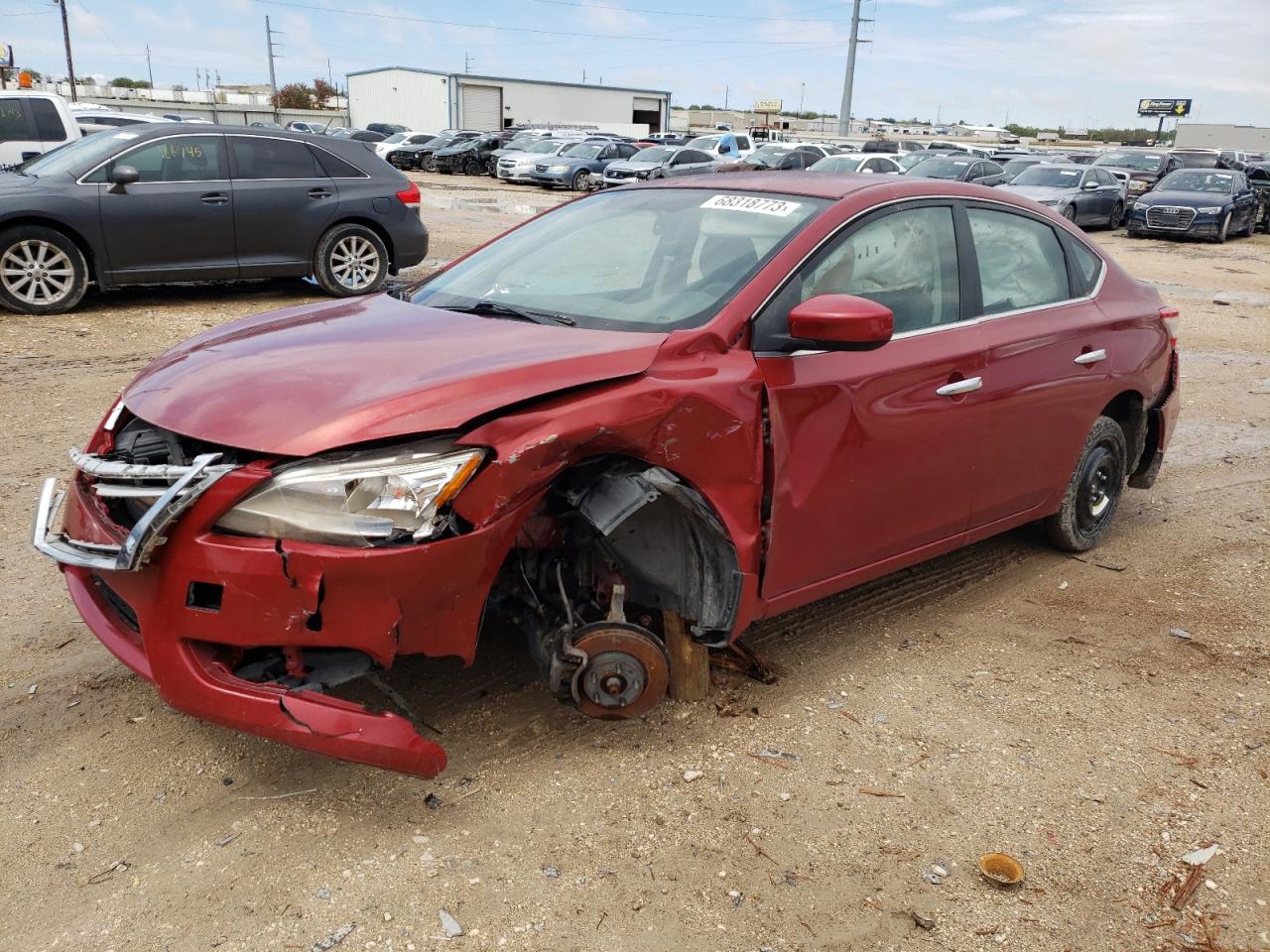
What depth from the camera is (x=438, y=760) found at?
8.72ft

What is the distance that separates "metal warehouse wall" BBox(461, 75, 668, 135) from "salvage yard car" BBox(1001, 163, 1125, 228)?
3811cm

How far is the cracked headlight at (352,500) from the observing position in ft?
8.25

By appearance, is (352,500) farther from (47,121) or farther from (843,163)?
(843,163)

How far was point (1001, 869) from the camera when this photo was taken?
2750 mm

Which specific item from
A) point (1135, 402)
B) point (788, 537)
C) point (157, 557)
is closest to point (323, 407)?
point (157, 557)

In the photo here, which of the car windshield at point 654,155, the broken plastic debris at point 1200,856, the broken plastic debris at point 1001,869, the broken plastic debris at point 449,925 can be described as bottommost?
the broken plastic debris at point 1200,856

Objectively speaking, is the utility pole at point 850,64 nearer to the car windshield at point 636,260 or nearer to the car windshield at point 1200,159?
the car windshield at point 1200,159

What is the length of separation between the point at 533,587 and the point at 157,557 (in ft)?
3.52

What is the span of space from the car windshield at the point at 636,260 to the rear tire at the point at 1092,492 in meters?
1.96

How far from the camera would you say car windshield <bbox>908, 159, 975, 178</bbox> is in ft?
73.8

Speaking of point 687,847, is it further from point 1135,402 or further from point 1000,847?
point 1135,402

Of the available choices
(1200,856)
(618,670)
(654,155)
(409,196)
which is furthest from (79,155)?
(654,155)

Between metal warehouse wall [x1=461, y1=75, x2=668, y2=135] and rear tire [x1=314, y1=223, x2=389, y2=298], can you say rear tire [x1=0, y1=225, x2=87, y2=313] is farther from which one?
metal warehouse wall [x1=461, y1=75, x2=668, y2=135]

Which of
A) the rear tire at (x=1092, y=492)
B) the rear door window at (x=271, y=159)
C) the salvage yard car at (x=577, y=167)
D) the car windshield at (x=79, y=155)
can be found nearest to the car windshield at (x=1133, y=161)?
the salvage yard car at (x=577, y=167)
